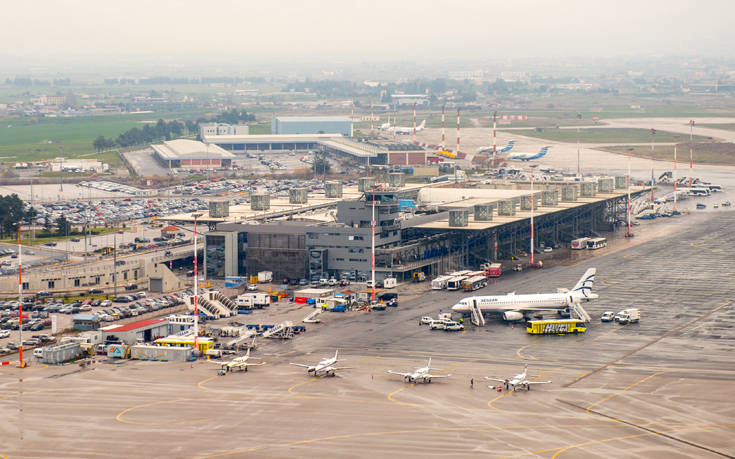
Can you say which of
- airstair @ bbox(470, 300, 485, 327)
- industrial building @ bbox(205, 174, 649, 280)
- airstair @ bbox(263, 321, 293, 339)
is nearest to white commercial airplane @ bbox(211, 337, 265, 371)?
airstair @ bbox(263, 321, 293, 339)

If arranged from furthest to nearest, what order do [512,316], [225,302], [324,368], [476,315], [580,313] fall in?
[225,302], [512,316], [476,315], [580,313], [324,368]

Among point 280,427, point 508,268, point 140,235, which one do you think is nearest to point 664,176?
point 508,268

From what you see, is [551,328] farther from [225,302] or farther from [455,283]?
[225,302]

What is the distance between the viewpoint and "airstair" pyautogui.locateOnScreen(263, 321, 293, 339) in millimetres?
80500

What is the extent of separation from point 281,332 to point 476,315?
16.7m

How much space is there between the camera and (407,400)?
202 ft

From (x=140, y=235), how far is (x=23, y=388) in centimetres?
7015

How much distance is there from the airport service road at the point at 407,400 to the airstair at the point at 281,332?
1.64 meters

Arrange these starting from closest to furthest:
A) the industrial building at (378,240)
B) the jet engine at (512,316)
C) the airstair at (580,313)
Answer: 1. the airstair at (580,313)
2. the jet engine at (512,316)
3. the industrial building at (378,240)

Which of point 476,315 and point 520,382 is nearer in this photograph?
point 520,382

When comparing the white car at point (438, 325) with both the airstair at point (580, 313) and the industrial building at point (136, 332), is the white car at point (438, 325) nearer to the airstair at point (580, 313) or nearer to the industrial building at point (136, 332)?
the airstair at point (580, 313)

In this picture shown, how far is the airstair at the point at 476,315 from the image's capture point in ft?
278

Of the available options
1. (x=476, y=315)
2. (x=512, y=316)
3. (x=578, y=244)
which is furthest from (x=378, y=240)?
(x=578, y=244)

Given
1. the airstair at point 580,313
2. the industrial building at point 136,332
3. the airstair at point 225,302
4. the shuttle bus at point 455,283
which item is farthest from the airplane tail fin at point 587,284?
the industrial building at point 136,332
